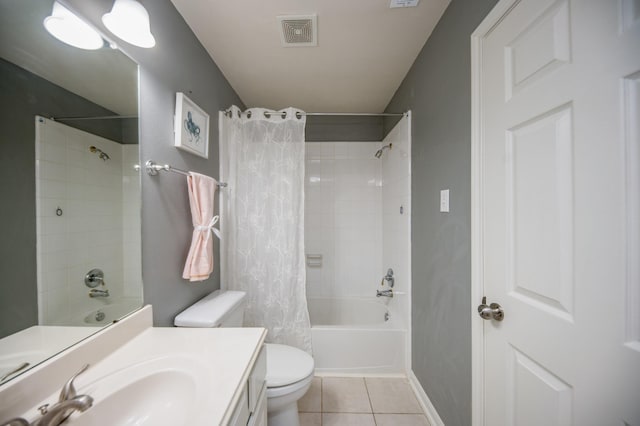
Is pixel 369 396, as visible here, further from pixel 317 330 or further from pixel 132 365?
pixel 132 365

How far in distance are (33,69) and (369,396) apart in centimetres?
228

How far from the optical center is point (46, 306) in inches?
25.2

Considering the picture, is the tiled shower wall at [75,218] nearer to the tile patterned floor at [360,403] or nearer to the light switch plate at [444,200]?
the tile patterned floor at [360,403]

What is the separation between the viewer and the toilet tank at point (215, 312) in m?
1.10

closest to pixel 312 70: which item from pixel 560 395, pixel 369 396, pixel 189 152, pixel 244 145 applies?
pixel 244 145

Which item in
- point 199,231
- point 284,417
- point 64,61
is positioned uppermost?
point 64,61

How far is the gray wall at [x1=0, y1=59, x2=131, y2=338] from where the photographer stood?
21.4 inches

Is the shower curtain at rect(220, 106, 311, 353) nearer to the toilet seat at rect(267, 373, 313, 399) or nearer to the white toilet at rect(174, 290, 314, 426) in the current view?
the white toilet at rect(174, 290, 314, 426)

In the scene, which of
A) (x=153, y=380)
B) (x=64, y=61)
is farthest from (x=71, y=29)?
(x=153, y=380)

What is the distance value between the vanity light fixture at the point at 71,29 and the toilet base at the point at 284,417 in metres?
1.81

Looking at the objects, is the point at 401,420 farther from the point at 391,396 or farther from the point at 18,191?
the point at 18,191

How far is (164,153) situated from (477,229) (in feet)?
4.92

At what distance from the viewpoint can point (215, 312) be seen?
1.18 meters

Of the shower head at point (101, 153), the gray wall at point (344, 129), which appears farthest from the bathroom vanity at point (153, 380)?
the gray wall at point (344, 129)
